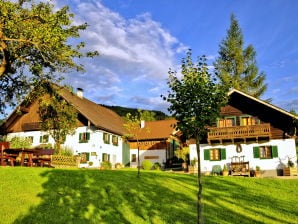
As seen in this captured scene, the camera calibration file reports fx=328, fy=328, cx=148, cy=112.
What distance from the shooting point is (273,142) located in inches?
1184

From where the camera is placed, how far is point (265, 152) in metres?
30.3

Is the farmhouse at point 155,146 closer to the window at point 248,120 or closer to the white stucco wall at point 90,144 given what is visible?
the white stucco wall at point 90,144

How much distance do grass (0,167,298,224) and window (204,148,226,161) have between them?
10577mm

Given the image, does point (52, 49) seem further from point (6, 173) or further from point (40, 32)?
point (6, 173)

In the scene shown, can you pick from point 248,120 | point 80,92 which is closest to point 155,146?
point 80,92

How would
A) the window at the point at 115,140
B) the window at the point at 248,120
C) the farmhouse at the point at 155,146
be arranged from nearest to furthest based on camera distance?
the window at the point at 248,120, the window at the point at 115,140, the farmhouse at the point at 155,146

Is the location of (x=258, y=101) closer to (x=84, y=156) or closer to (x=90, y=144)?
(x=90, y=144)

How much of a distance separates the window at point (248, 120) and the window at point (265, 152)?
2.41 meters

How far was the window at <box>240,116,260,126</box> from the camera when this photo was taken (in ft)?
102

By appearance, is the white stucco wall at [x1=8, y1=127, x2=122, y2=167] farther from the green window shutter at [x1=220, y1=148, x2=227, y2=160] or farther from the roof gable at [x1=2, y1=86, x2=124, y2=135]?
the green window shutter at [x1=220, y1=148, x2=227, y2=160]

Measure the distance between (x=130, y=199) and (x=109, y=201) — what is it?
1.03m

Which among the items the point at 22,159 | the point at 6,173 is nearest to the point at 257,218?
the point at 6,173

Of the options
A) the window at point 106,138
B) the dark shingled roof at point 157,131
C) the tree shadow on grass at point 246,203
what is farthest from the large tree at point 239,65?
the tree shadow on grass at point 246,203

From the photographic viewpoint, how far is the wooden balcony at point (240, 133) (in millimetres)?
29603
